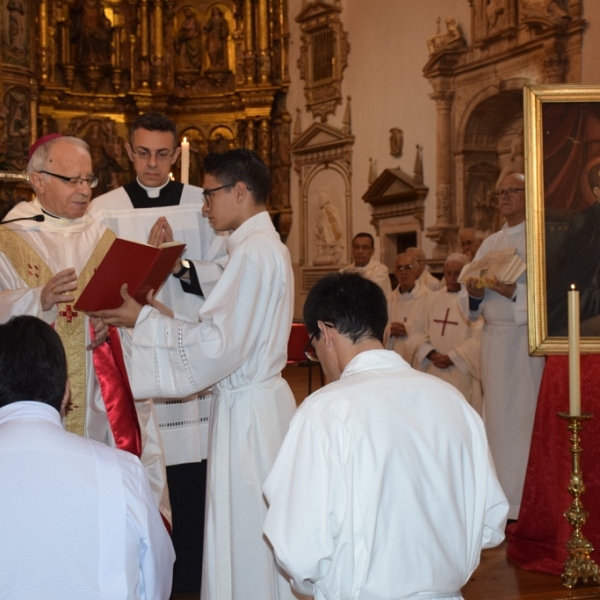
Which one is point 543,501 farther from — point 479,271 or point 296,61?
point 296,61

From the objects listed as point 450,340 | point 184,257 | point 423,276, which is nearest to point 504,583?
point 184,257

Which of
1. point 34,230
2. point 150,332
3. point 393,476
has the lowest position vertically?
point 393,476

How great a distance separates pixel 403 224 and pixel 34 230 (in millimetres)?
12045

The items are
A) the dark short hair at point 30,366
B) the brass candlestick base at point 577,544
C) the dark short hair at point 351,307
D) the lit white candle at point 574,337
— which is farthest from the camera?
the brass candlestick base at point 577,544

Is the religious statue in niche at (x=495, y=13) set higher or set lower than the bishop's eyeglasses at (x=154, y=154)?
higher

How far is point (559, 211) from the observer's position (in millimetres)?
4293

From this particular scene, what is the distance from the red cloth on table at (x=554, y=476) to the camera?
461 cm

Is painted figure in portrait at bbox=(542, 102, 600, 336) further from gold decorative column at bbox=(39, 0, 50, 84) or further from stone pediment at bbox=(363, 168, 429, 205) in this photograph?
gold decorative column at bbox=(39, 0, 50, 84)

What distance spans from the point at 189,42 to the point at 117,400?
1662 cm

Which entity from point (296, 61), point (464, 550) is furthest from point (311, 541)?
point (296, 61)

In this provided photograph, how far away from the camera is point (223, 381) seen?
3.60 meters

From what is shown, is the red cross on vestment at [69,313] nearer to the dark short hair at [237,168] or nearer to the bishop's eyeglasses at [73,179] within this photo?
the bishop's eyeglasses at [73,179]

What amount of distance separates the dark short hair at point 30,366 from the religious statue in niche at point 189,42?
1819 centimetres

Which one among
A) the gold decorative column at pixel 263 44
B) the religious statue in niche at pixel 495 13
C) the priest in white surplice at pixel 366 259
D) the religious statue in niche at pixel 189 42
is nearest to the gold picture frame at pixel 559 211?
the priest in white surplice at pixel 366 259
